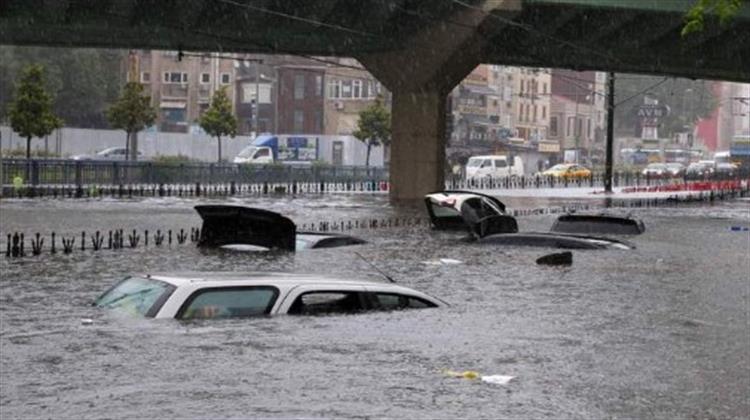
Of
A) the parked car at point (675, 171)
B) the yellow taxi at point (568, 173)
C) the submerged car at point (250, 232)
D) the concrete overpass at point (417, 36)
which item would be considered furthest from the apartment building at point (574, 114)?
the submerged car at point (250, 232)

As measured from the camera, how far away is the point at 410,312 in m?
16.8

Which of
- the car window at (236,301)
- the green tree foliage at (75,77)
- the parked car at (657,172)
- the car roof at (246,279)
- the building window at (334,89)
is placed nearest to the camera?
the car window at (236,301)

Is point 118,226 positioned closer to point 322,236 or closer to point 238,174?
point 322,236

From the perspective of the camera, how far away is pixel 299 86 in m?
122

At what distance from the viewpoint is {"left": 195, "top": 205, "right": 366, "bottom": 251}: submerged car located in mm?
27797

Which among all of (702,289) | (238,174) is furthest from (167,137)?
(702,289)

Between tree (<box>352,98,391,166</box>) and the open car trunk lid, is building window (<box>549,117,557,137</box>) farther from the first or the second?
the open car trunk lid

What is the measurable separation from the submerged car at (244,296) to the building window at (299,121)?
10653cm

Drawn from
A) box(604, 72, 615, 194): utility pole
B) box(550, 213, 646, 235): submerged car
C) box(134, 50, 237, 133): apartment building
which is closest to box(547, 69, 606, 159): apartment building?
box(134, 50, 237, 133): apartment building

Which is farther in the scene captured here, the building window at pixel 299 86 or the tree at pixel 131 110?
the building window at pixel 299 86

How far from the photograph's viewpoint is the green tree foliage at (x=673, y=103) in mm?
167000

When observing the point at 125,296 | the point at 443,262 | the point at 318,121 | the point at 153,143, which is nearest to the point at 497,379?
the point at 125,296

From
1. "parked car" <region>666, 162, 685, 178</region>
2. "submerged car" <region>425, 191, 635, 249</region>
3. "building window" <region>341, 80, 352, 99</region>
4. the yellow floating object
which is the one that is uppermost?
"building window" <region>341, 80, 352, 99</region>

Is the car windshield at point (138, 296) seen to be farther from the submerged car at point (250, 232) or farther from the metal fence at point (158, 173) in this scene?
the metal fence at point (158, 173)
